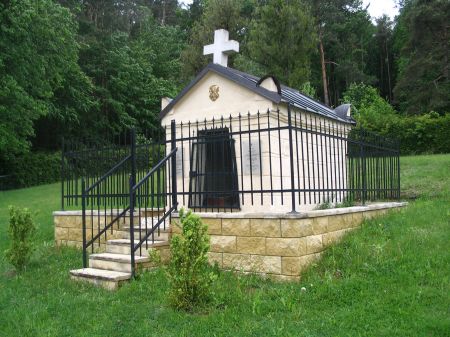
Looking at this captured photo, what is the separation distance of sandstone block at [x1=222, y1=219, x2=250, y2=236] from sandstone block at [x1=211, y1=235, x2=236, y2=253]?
8cm

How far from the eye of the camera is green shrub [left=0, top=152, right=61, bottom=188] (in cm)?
2298

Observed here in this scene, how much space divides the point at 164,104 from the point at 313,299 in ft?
19.2

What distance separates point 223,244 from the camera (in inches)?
238

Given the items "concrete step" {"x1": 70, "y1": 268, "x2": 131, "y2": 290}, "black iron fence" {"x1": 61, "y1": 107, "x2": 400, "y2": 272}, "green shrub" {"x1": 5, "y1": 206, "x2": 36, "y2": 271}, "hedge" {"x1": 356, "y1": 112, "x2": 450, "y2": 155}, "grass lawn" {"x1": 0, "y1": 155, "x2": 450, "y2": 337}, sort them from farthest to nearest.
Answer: "hedge" {"x1": 356, "y1": 112, "x2": 450, "y2": 155} < "black iron fence" {"x1": 61, "y1": 107, "x2": 400, "y2": 272} < "green shrub" {"x1": 5, "y1": 206, "x2": 36, "y2": 271} < "concrete step" {"x1": 70, "y1": 268, "x2": 131, "y2": 290} < "grass lawn" {"x1": 0, "y1": 155, "x2": 450, "y2": 337}

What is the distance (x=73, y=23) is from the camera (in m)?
23.6

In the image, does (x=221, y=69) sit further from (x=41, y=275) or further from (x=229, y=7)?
(x=229, y=7)

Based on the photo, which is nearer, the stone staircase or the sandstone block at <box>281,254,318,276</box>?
the sandstone block at <box>281,254,318,276</box>

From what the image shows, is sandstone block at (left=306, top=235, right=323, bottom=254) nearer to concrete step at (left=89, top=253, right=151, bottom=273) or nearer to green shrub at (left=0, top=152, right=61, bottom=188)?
→ concrete step at (left=89, top=253, right=151, bottom=273)

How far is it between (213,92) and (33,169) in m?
17.8

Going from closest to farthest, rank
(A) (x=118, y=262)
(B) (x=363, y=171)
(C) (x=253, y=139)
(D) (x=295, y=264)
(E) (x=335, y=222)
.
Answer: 1. (D) (x=295, y=264)
2. (E) (x=335, y=222)
3. (A) (x=118, y=262)
4. (C) (x=253, y=139)
5. (B) (x=363, y=171)

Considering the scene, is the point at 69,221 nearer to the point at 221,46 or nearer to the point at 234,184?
the point at 234,184

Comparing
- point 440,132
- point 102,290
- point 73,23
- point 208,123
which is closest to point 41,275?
point 102,290

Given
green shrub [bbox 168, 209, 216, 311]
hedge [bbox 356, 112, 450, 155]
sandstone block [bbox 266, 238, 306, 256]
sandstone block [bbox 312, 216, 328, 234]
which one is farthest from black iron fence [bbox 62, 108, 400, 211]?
hedge [bbox 356, 112, 450, 155]

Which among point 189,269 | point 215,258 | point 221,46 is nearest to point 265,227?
point 215,258
